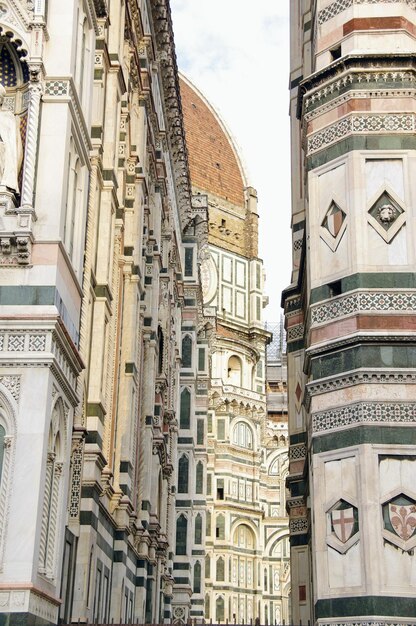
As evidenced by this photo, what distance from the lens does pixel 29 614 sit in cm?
1152

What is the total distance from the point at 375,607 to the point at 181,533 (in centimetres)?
3036

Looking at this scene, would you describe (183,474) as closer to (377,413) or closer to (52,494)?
(377,413)

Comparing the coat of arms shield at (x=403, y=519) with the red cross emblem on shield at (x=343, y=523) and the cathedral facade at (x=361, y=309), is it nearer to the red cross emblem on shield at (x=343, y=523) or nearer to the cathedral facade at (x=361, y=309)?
the cathedral facade at (x=361, y=309)

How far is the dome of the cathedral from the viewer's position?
72.1 metres

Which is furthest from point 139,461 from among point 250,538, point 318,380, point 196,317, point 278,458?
point 278,458

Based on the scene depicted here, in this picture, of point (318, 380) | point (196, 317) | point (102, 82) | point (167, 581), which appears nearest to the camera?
point (318, 380)

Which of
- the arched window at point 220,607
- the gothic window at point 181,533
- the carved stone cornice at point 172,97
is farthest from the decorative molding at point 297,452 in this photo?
the arched window at point 220,607

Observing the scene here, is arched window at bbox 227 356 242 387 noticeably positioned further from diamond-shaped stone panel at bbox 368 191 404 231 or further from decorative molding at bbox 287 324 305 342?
diamond-shaped stone panel at bbox 368 191 404 231

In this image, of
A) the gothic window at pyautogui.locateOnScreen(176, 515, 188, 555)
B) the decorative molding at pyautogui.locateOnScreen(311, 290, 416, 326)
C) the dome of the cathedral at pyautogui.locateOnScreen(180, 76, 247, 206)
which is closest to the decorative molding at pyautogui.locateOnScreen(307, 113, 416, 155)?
the decorative molding at pyautogui.locateOnScreen(311, 290, 416, 326)

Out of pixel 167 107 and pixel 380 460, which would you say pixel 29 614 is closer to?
pixel 380 460

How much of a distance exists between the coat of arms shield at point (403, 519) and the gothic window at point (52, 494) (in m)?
4.25

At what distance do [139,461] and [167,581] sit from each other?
9.89 metres

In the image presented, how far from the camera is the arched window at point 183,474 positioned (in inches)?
1699

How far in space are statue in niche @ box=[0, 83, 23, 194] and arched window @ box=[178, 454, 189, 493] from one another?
100 ft
